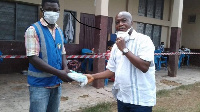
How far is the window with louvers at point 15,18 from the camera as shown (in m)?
6.67

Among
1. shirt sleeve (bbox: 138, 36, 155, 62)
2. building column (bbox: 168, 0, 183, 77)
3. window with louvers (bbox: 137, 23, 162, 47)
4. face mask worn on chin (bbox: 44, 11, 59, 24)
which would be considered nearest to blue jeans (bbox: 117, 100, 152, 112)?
shirt sleeve (bbox: 138, 36, 155, 62)

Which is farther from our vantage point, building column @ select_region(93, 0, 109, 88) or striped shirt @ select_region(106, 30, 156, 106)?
building column @ select_region(93, 0, 109, 88)

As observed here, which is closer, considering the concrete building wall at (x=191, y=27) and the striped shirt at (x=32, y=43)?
the striped shirt at (x=32, y=43)

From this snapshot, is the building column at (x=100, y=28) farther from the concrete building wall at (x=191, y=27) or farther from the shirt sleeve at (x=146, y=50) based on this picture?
the concrete building wall at (x=191, y=27)

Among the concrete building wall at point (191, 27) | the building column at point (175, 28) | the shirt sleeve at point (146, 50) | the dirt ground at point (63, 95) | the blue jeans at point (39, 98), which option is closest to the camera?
the shirt sleeve at point (146, 50)

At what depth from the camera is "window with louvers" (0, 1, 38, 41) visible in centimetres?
667

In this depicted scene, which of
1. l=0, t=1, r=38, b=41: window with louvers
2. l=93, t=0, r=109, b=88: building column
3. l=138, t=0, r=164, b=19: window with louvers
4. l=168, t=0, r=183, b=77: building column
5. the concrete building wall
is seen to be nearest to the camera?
l=93, t=0, r=109, b=88: building column

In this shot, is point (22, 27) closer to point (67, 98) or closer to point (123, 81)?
point (67, 98)

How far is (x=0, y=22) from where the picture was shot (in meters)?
6.61

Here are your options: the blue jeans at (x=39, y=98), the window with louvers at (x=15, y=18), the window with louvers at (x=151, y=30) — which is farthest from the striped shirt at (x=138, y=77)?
the window with louvers at (x=151, y=30)

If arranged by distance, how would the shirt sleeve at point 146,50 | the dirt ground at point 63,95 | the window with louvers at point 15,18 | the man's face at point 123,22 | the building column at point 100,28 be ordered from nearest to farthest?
the shirt sleeve at point 146,50 → the man's face at point 123,22 → the dirt ground at point 63,95 → the building column at point 100,28 → the window with louvers at point 15,18

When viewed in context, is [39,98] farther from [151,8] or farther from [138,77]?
[151,8]

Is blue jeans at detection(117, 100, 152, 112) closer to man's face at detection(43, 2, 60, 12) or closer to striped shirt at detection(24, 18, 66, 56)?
striped shirt at detection(24, 18, 66, 56)

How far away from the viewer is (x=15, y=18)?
6.87 meters
